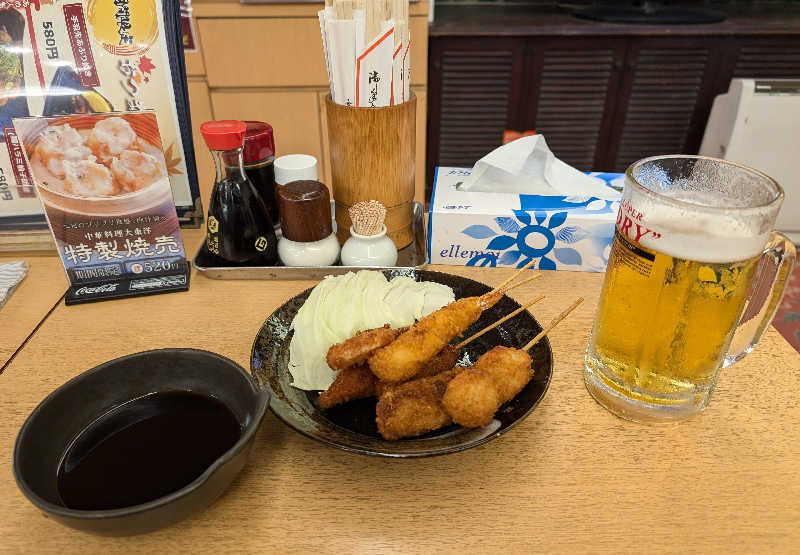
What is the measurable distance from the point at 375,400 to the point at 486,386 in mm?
209

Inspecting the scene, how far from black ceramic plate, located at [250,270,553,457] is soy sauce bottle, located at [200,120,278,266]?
0.28m

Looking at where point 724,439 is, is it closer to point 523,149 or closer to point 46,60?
point 523,149

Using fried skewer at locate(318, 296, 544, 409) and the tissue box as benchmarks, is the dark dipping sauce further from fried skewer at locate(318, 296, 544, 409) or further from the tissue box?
the tissue box

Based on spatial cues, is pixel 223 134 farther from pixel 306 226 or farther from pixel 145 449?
pixel 145 449

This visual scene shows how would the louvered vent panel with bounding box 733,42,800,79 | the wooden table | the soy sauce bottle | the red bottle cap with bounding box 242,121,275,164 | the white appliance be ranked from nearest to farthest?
1. the wooden table
2. the soy sauce bottle
3. the red bottle cap with bounding box 242,121,275,164
4. the white appliance
5. the louvered vent panel with bounding box 733,42,800,79

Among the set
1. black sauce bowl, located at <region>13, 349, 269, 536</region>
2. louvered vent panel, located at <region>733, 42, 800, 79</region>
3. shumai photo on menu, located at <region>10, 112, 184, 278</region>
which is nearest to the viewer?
black sauce bowl, located at <region>13, 349, 269, 536</region>

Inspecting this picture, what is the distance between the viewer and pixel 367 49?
3.61ft

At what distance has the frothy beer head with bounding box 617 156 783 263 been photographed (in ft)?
2.26

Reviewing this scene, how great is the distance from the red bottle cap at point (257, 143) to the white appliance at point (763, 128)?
2.94 meters

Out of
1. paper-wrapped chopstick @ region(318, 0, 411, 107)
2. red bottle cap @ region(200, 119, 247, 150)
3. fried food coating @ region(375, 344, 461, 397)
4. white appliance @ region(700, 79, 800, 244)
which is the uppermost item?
paper-wrapped chopstick @ region(318, 0, 411, 107)

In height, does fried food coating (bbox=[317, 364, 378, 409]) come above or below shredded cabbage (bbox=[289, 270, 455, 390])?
below

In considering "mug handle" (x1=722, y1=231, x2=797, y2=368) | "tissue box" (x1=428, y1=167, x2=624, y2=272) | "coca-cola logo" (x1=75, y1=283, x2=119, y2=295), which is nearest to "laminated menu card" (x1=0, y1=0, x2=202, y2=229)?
"coca-cola logo" (x1=75, y1=283, x2=119, y2=295)

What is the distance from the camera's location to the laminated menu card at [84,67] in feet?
3.97

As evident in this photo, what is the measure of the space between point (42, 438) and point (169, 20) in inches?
41.2
